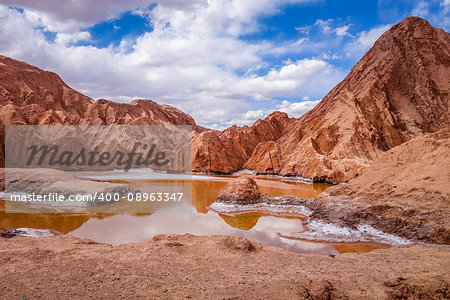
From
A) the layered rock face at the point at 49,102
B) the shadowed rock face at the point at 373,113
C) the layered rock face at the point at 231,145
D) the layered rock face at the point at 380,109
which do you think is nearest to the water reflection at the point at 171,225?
the shadowed rock face at the point at 373,113

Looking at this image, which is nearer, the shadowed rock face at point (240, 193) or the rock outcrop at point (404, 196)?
the rock outcrop at point (404, 196)

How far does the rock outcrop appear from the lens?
9914mm

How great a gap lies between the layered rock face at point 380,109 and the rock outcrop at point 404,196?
15895 millimetres

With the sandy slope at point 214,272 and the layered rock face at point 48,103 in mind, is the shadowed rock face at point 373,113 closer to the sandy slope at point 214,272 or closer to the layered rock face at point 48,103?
the sandy slope at point 214,272

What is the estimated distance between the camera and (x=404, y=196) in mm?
11508

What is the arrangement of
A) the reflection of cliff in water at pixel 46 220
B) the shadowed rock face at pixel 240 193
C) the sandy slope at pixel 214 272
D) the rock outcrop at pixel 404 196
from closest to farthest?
the sandy slope at pixel 214 272 < the rock outcrop at pixel 404 196 < the reflection of cliff in water at pixel 46 220 < the shadowed rock face at pixel 240 193

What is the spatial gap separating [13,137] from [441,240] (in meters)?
43.5

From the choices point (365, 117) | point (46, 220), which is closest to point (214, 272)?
point (46, 220)

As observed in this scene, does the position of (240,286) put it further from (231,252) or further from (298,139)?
(298,139)

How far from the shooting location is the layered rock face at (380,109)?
34188 mm

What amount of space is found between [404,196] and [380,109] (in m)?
31.0

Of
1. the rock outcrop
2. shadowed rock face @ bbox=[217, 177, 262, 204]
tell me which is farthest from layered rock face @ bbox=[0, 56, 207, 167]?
the rock outcrop

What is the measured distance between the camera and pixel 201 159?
44562mm

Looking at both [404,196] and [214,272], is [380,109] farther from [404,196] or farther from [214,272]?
[214,272]
